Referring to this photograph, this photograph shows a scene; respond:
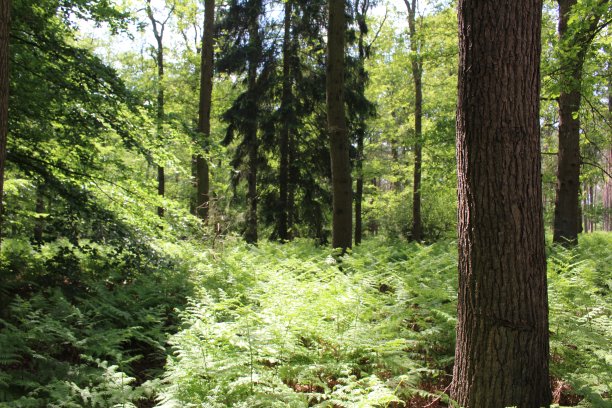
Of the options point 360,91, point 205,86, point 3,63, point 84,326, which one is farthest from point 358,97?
point 3,63

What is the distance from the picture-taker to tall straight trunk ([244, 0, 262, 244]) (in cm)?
1523

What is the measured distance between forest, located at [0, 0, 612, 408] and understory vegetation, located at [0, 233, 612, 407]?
0.09ft

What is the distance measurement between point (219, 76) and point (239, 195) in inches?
186

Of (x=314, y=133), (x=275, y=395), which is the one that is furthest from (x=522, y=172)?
(x=314, y=133)

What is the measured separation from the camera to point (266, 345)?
3.79 metres

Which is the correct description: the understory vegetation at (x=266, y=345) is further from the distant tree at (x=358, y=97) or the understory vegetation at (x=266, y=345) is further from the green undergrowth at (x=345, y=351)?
the distant tree at (x=358, y=97)

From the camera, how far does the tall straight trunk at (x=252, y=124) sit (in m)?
15.2

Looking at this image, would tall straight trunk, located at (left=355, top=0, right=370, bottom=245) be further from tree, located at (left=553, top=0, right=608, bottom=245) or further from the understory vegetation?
the understory vegetation

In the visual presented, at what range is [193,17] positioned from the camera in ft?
65.7

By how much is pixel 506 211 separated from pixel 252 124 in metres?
13.5

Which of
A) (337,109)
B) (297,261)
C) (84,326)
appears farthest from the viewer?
(337,109)

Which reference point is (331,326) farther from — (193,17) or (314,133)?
(193,17)

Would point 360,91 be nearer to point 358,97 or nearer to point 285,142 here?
→ point 358,97

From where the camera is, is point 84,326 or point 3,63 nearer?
point 3,63
